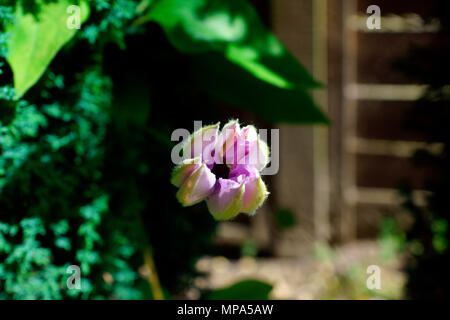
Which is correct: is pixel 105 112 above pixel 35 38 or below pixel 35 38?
below

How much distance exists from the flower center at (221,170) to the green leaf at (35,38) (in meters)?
0.49

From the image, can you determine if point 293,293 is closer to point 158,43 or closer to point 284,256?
point 284,256

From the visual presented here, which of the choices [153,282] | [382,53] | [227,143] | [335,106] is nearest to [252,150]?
[227,143]

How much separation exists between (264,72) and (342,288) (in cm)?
198

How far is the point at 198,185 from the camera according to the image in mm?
1275

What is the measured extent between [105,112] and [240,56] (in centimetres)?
45

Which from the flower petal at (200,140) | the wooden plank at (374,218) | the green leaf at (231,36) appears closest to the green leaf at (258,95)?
the green leaf at (231,36)

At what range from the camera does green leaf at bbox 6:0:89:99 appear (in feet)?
4.87

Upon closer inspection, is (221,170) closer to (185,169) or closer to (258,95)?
(185,169)

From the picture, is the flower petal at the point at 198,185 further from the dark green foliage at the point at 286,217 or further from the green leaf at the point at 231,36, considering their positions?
the dark green foliage at the point at 286,217

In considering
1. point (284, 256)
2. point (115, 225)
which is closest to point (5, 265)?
point (115, 225)

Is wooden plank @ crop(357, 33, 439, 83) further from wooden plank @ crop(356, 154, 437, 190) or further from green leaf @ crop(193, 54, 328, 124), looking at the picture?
green leaf @ crop(193, 54, 328, 124)

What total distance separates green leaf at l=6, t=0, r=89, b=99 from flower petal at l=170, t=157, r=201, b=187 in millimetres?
443
